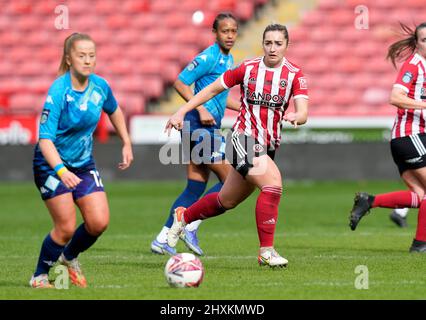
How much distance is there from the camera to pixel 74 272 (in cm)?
698

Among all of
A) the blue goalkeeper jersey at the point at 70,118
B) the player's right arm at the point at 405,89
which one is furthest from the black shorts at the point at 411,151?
the blue goalkeeper jersey at the point at 70,118

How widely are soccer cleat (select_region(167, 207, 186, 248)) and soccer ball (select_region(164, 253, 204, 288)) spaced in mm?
1686

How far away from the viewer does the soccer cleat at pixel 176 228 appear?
333 inches

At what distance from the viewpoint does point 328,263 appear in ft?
26.7

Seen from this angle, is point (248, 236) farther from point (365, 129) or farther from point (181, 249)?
point (365, 129)

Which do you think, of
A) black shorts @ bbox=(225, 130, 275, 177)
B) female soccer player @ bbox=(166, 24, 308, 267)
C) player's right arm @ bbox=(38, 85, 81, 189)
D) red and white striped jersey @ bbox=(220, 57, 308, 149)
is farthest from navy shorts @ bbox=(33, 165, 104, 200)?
red and white striped jersey @ bbox=(220, 57, 308, 149)

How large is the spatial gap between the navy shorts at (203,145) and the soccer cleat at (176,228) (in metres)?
0.90

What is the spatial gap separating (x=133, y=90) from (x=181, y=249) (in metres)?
12.0

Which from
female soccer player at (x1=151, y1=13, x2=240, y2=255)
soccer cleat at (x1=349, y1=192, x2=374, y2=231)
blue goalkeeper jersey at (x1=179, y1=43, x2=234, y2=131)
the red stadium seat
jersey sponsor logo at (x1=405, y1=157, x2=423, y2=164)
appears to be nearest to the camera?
jersey sponsor logo at (x1=405, y1=157, x2=423, y2=164)

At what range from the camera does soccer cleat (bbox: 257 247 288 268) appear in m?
7.70

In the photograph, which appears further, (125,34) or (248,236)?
(125,34)

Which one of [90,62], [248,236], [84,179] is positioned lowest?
[248,236]

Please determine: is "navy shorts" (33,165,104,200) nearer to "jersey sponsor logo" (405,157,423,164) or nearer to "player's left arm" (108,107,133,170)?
"player's left arm" (108,107,133,170)
